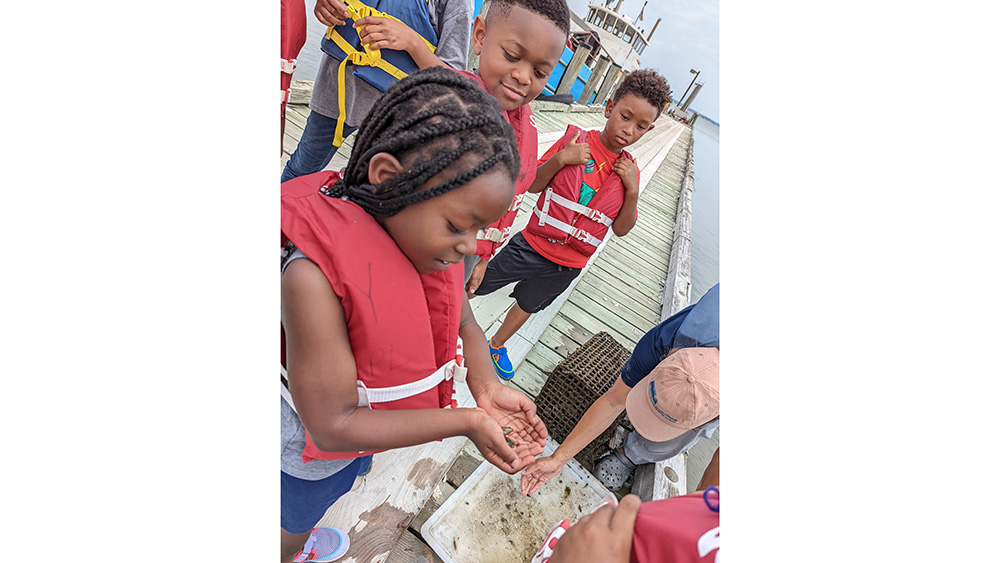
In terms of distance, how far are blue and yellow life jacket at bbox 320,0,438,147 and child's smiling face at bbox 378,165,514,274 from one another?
1024 millimetres

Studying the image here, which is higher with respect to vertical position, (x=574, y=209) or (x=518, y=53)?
(x=518, y=53)

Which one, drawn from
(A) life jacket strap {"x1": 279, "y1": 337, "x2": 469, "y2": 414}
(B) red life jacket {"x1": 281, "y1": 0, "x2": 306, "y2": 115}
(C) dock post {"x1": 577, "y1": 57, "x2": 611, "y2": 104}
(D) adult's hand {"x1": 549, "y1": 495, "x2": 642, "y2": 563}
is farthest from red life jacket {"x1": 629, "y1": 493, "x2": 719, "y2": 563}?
(C) dock post {"x1": 577, "y1": 57, "x2": 611, "y2": 104}

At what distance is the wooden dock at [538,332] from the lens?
1498 mm

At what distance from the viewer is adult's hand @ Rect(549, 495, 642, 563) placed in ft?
2.44

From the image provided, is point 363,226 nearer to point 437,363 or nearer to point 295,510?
point 437,363

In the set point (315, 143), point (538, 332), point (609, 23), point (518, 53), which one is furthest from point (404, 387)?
point (609, 23)

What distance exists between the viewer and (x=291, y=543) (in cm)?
116

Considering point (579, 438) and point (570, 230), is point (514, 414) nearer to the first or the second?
point (579, 438)

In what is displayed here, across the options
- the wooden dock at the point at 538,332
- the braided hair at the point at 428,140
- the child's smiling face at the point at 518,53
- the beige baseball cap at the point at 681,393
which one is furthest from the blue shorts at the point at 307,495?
the child's smiling face at the point at 518,53

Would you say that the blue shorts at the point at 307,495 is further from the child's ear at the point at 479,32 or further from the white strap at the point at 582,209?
the white strap at the point at 582,209

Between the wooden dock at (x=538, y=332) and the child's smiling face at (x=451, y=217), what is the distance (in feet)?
3.65

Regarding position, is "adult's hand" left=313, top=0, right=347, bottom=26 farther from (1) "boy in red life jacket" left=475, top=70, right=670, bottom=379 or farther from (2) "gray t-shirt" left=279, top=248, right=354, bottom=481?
(2) "gray t-shirt" left=279, top=248, right=354, bottom=481

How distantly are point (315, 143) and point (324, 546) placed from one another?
1.56 meters
